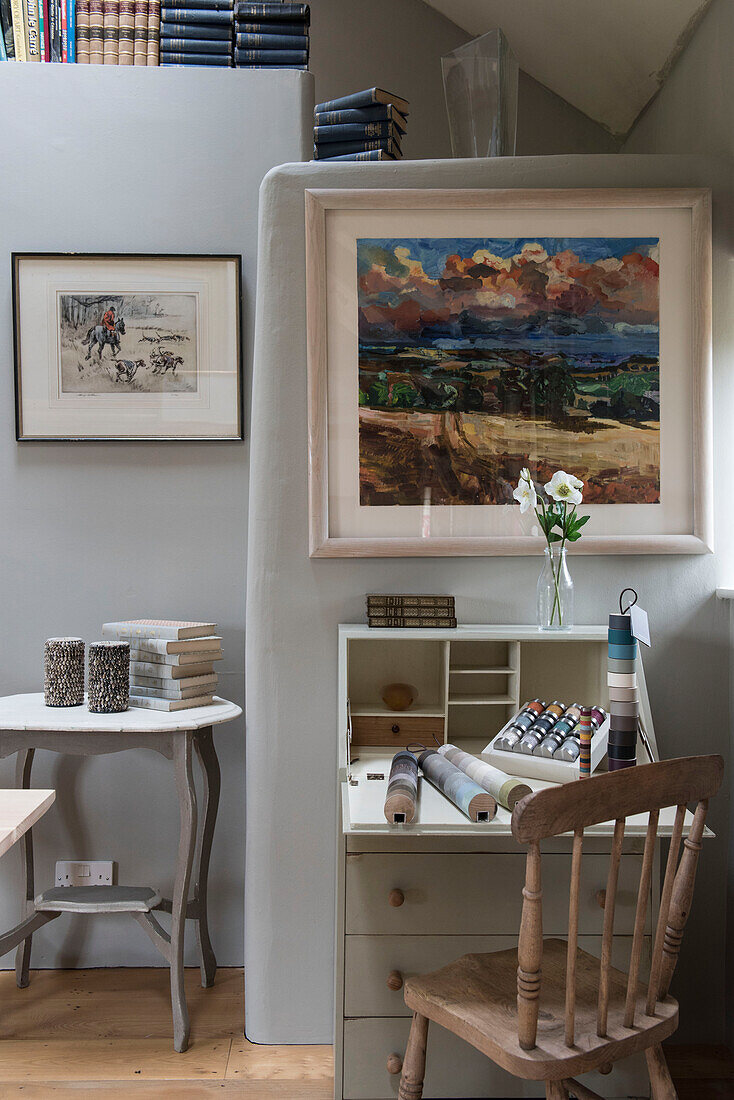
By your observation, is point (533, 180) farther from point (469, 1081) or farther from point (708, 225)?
point (469, 1081)

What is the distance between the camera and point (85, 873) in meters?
2.39

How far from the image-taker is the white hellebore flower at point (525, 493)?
1.95 metres

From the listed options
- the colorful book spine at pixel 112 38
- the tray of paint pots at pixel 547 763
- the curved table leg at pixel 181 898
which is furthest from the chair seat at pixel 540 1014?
the colorful book spine at pixel 112 38

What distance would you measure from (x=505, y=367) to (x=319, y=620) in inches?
29.5

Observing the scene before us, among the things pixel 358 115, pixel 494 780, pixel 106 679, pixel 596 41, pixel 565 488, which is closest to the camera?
pixel 494 780

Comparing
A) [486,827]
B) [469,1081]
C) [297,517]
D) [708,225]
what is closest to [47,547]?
[297,517]

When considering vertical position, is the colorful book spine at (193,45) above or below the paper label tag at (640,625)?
above

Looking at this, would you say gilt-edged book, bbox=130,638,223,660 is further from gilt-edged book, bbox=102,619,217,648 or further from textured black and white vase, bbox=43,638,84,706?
textured black and white vase, bbox=43,638,84,706

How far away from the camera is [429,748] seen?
193 cm

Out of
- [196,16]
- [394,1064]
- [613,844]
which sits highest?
[196,16]


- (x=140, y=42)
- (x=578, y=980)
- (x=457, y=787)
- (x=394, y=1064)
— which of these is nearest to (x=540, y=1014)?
(x=578, y=980)

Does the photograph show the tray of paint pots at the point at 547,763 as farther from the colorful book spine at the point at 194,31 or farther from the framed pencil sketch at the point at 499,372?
the colorful book spine at the point at 194,31

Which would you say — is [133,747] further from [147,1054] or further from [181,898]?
[147,1054]

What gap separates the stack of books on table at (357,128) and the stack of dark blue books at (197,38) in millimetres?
470
